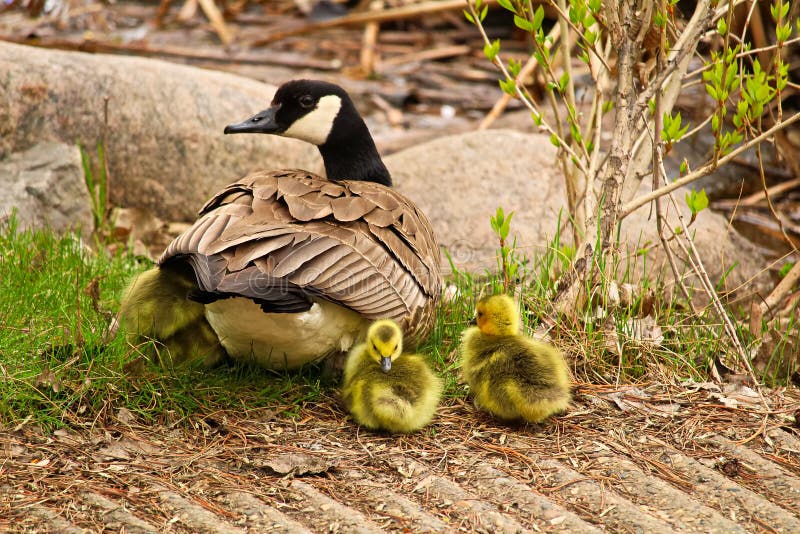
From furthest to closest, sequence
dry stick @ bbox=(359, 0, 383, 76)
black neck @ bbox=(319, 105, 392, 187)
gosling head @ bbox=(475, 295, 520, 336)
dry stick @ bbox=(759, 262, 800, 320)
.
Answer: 1. dry stick @ bbox=(359, 0, 383, 76)
2. black neck @ bbox=(319, 105, 392, 187)
3. dry stick @ bbox=(759, 262, 800, 320)
4. gosling head @ bbox=(475, 295, 520, 336)

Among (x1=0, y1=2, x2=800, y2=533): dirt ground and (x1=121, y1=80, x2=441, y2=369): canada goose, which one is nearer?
(x1=0, y1=2, x2=800, y2=533): dirt ground

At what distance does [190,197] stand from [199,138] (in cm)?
44

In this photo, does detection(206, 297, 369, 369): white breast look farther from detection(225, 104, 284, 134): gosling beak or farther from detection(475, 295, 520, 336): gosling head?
detection(225, 104, 284, 134): gosling beak

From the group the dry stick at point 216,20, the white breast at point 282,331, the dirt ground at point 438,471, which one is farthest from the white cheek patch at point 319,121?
the dry stick at point 216,20

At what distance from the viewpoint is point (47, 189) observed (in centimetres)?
585

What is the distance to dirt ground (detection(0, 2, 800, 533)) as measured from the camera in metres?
3.07

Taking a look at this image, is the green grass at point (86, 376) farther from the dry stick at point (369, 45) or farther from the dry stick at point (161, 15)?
the dry stick at point (161, 15)

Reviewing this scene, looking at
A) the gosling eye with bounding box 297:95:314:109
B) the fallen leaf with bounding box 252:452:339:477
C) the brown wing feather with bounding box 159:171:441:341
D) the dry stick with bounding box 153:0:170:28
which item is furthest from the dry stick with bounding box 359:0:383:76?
the fallen leaf with bounding box 252:452:339:477

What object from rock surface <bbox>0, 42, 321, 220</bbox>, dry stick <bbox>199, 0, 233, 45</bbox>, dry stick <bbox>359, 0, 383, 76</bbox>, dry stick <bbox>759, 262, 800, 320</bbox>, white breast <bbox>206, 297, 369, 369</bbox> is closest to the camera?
white breast <bbox>206, 297, 369, 369</bbox>

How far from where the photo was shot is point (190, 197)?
6.66 metres

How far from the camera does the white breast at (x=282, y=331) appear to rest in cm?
366

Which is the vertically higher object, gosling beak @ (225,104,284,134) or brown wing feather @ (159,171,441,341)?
gosling beak @ (225,104,284,134)

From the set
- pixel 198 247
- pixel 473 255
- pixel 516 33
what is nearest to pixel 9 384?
pixel 198 247

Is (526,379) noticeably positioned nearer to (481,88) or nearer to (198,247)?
(198,247)
